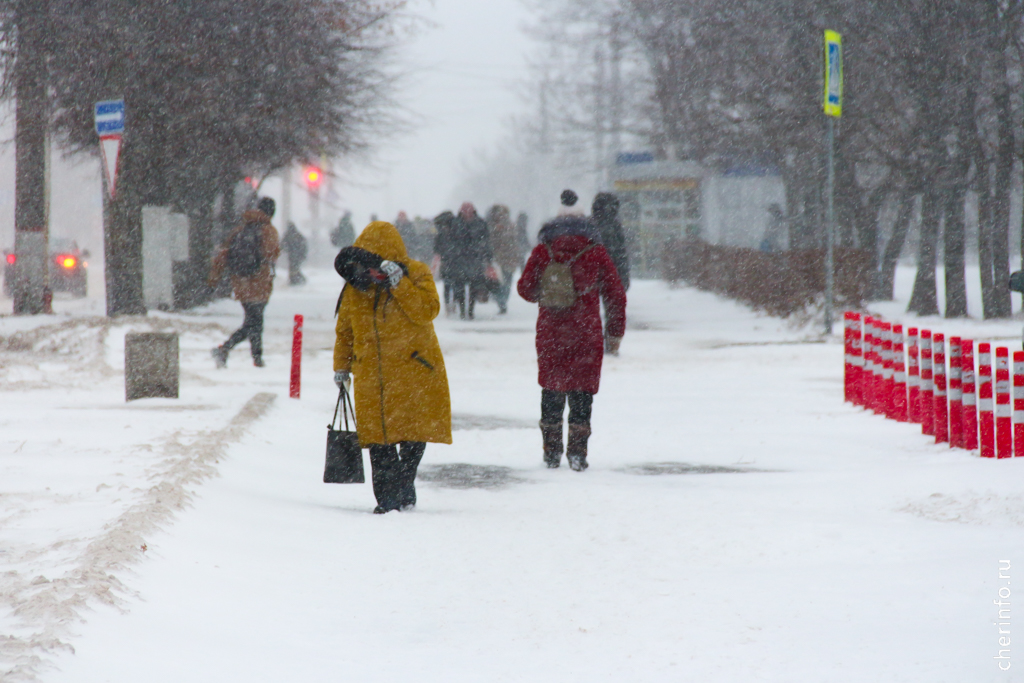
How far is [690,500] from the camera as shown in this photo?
696 cm

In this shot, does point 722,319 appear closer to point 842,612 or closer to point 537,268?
point 537,268

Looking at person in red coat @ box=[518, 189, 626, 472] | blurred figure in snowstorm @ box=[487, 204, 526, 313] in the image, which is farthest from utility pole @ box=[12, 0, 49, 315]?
person in red coat @ box=[518, 189, 626, 472]

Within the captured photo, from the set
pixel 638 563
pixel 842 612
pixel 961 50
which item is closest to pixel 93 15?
pixel 961 50

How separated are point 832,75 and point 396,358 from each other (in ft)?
39.5

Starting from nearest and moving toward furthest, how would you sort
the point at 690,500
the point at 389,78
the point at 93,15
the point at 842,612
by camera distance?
the point at 842,612
the point at 690,500
the point at 93,15
the point at 389,78

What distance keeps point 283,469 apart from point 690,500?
8.25 ft

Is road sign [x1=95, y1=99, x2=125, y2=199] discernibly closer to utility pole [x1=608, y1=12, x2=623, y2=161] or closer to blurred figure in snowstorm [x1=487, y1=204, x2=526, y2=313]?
blurred figure in snowstorm [x1=487, y1=204, x2=526, y2=313]

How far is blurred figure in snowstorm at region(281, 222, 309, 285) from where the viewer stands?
117 ft

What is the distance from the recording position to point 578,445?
7984mm

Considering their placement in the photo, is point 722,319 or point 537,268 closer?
point 537,268

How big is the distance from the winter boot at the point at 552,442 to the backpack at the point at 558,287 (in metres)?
0.77

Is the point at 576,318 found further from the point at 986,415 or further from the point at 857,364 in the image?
the point at 857,364

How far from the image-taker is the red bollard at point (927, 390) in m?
9.06

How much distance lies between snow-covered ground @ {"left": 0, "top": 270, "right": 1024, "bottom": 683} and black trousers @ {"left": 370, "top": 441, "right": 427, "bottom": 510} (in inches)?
5.6
